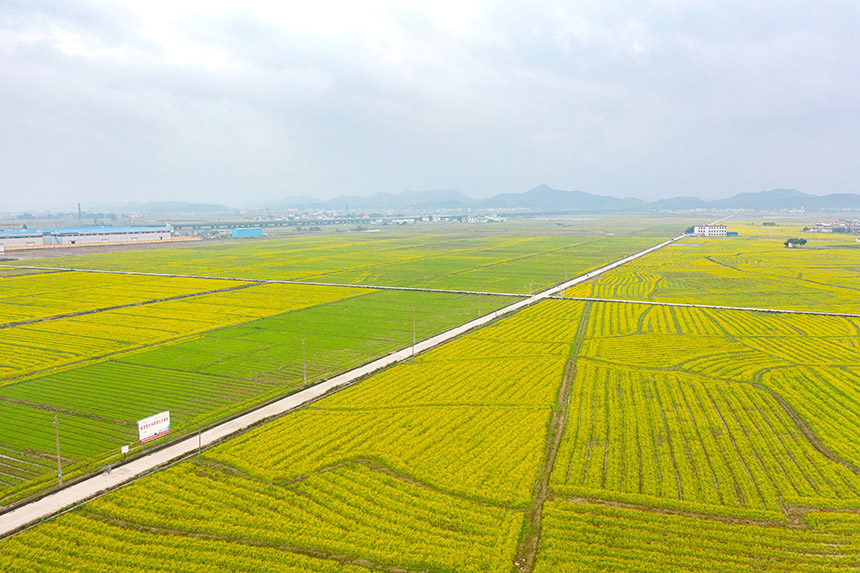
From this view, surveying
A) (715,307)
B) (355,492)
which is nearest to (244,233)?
(715,307)

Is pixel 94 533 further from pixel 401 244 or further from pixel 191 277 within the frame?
pixel 401 244

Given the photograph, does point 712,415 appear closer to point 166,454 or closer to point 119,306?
point 166,454

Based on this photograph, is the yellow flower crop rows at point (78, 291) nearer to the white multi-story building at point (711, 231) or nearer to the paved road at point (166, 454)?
the paved road at point (166, 454)

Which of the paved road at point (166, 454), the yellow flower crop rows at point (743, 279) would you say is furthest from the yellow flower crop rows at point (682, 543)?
the yellow flower crop rows at point (743, 279)

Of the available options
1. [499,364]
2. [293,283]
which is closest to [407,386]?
[499,364]

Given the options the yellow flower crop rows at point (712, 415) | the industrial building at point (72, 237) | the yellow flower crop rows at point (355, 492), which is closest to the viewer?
the yellow flower crop rows at point (355, 492)

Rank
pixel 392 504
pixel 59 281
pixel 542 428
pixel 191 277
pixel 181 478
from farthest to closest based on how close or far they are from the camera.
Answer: pixel 191 277 → pixel 59 281 → pixel 542 428 → pixel 181 478 → pixel 392 504
